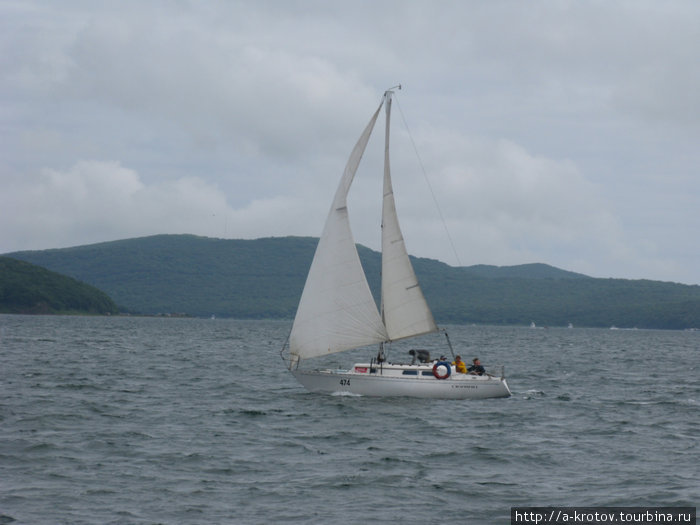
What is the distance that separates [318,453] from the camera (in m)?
26.9

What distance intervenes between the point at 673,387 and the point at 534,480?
32.1m

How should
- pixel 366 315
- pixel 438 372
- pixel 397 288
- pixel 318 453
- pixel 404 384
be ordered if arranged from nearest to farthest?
pixel 318 453, pixel 366 315, pixel 404 384, pixel 438 372, pixel 397 288

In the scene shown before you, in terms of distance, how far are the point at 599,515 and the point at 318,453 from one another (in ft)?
32.7

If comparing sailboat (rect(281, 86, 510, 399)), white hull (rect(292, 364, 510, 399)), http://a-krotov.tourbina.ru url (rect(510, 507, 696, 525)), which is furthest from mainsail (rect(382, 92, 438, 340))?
http://a-krotov.tourbina.ru url (rect(510, 507, 696, 525))

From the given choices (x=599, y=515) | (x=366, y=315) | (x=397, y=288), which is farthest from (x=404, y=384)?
(x=599, y=515)

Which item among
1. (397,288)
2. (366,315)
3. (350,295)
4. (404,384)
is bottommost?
(404,384)

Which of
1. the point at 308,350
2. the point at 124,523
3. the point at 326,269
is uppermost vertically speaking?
the point at 326,269

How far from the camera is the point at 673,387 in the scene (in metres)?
51.6

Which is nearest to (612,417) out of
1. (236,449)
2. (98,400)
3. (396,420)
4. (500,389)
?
(500,389)

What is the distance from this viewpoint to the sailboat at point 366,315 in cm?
3834

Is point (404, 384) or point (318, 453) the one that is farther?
point (404, 384)

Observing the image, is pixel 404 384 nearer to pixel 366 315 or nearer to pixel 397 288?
pixel 366 315

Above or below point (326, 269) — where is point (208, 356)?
below

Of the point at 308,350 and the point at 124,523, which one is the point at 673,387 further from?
the point at 124,523
